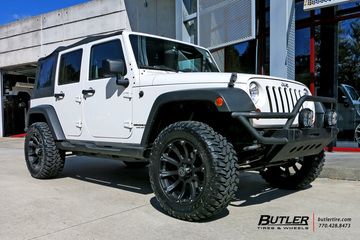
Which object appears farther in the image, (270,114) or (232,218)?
(232,218)

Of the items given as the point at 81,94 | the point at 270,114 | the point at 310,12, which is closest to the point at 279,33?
the point at 310,12

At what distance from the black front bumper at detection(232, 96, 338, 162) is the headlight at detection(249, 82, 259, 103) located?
0.31 metres

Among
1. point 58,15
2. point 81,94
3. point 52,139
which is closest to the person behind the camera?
point 81,94

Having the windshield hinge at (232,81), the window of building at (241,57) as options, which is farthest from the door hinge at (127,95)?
the window of building at (241,57)

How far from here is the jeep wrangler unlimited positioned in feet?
12.7

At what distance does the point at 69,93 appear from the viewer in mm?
6223

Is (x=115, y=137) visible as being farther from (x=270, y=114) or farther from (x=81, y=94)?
(x=270, y=114)

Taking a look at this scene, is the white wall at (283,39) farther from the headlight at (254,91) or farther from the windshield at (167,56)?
the headlight at (254,91)

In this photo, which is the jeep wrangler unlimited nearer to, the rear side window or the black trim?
the black trim

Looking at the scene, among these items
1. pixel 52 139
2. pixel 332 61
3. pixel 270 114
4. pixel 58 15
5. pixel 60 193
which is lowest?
pixel 60 193

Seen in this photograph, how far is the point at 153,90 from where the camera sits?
4668 millimetres

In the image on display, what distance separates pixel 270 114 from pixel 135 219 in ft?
5.70

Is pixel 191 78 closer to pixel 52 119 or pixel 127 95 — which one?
pixel 127 95

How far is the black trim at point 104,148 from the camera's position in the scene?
4.85 m
